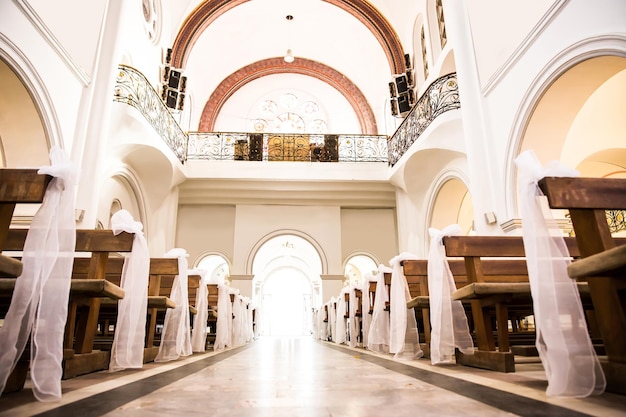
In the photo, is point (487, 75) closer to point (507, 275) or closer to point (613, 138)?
point (613, 138)

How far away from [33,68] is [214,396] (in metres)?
5.62

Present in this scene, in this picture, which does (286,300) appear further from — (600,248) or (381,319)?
(600,248)

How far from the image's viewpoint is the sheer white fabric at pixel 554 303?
5.95ft

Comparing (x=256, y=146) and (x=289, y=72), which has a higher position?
(x=289, y=72)

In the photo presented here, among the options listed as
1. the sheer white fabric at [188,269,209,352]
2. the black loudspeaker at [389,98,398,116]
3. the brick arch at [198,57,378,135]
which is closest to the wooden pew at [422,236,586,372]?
the sheer white fabric at [188,269,209,352]

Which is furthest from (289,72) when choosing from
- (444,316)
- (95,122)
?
(444,316)

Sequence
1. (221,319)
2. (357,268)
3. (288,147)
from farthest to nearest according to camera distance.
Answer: (357,268)
(288,147)
(221,319)

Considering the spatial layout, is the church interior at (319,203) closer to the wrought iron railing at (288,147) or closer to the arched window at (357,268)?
the wrought iron railing at (288,147)

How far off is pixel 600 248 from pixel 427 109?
25.0ft

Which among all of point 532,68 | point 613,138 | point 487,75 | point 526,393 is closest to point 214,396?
point 526,393

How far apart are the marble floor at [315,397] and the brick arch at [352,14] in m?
10.8

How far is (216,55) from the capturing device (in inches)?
591

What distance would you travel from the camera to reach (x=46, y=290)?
81.0 inches

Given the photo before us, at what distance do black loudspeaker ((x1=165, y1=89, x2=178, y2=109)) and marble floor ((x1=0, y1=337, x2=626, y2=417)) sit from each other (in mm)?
9519
